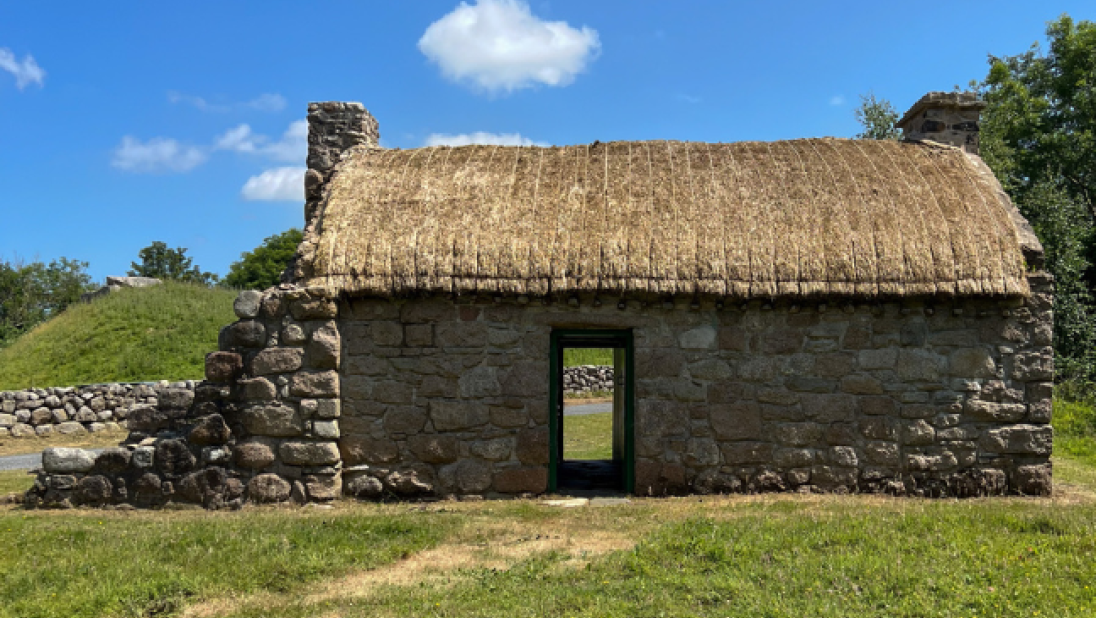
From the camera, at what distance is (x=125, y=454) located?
8492 millimetres

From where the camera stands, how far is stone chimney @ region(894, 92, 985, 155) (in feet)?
34.7

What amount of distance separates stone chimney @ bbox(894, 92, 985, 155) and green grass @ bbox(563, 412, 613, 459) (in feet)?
22.3

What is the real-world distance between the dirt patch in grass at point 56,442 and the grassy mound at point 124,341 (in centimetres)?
279

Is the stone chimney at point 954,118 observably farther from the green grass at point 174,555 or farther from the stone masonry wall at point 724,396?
the green grass at point 174,555

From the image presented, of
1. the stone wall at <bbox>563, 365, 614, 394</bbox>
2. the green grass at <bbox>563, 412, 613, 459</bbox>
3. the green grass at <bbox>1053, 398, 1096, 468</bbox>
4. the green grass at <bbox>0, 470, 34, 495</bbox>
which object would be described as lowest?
the green grass at <bbox>0, 470, 34, 495</bbox>

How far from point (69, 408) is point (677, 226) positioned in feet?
46.5

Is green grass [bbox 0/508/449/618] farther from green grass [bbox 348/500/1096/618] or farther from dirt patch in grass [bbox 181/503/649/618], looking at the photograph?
green grass [bbox 348/500/1096/618]

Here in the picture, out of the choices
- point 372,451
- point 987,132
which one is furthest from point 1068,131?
point 372,451

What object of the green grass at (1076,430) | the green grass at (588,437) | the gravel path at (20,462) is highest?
the green grass at (1076,430)

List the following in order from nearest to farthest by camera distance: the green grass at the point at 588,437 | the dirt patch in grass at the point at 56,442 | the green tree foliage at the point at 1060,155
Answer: the green grass at the point at 588,437
the dirt patch in grass at the point at 56,442
the green tree foliage at the point at 1060,155

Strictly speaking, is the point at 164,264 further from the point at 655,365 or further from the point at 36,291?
the point at 655,365

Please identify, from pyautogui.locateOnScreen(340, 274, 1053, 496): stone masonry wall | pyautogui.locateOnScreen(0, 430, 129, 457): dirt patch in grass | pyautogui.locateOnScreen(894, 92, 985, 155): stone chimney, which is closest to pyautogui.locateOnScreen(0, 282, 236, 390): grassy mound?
pyautogui.locateOnScreen(0, 430, 129, 457): dirt patch in grass

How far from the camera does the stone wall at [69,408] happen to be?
1625cm

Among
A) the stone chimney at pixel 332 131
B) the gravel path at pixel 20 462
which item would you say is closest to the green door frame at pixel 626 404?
the stone chimney at pixel 332 131
